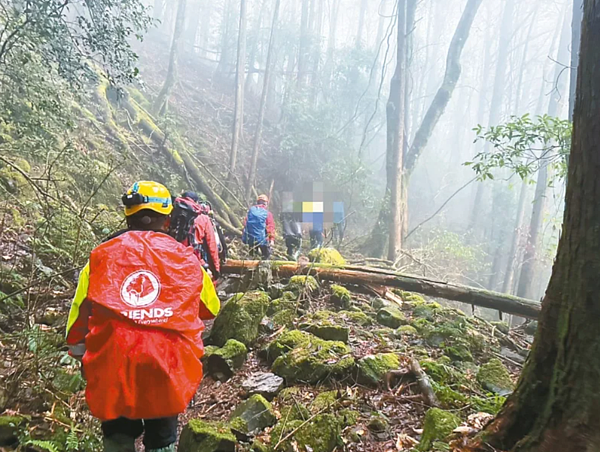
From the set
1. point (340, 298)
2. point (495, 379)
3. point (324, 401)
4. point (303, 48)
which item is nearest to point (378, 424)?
point (324, 401)

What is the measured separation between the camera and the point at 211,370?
4520 millimetres

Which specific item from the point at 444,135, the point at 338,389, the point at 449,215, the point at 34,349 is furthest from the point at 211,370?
the point at 444,135

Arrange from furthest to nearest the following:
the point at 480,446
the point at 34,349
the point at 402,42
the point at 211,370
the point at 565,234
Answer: the point at 402,42
the point at 211,370
the point at 34,349
the point at 480,446
the point at 565,234

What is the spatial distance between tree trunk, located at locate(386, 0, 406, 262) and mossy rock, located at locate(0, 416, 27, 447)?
33.7 ft

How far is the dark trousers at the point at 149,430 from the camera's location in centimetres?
215

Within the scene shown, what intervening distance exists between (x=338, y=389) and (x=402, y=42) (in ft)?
40.7

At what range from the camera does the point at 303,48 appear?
24359 millimetres

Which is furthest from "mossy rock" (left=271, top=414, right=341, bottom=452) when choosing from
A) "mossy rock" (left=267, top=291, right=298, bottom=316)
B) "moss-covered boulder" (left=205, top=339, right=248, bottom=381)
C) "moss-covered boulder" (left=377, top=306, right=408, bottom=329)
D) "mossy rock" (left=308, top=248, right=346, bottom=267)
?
"mossy rock" (left=308, top=248, right=346, bottom=267)

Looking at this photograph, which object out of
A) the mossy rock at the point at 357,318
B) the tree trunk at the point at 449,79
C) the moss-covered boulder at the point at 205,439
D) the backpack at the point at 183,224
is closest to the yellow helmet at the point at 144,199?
the moss-covered boulder at the point at 205,439

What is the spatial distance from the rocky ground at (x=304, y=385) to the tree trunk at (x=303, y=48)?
19.8m

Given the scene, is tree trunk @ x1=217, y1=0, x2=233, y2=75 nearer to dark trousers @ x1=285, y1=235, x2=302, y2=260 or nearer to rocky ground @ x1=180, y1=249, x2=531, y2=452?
dark trousers @ x1=285, y1=235, x2=302, y2=260

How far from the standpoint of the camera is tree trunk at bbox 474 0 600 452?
208 centimetres

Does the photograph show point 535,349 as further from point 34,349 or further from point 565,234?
point 34,349

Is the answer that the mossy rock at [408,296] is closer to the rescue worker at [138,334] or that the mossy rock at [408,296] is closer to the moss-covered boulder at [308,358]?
the moss-covered boulder at [308,358]
